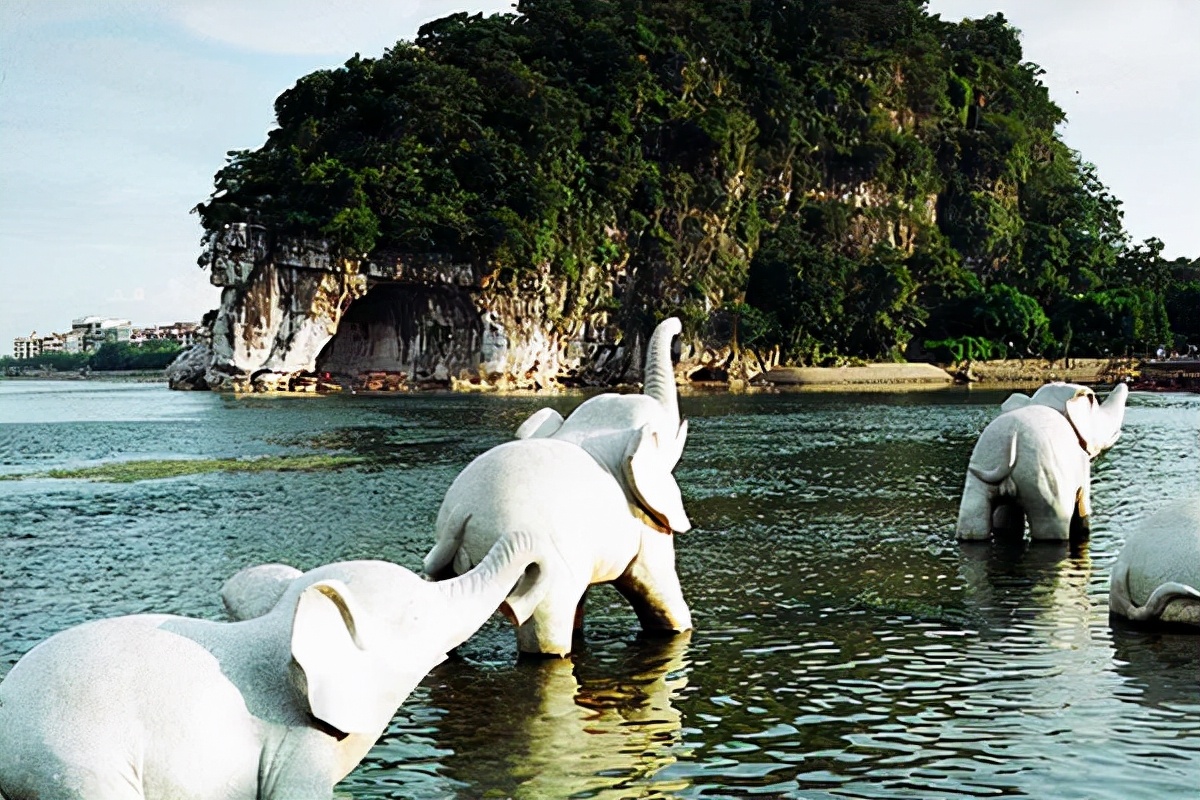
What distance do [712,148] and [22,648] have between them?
83.3m

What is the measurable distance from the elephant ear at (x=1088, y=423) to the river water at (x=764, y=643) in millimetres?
1168

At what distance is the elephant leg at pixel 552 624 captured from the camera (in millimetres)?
9062

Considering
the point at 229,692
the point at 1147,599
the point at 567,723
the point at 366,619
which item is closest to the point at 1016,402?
the point at 1147,599

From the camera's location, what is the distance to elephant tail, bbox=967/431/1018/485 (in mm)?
14407

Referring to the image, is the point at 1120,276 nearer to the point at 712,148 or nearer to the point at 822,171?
the point at 822,171

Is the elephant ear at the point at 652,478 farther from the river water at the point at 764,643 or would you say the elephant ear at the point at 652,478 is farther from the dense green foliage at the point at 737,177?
the dense green foliage at the point at 737,177

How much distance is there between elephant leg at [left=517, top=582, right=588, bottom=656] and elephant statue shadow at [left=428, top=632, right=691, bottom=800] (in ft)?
0.47

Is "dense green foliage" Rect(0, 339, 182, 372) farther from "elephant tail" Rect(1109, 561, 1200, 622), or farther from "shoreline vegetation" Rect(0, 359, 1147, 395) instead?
"elephant tail" Rect(1109, 561, 1200, 622)

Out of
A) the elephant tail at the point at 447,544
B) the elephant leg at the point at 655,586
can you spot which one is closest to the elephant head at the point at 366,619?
the elephant tail at the point at 447,544

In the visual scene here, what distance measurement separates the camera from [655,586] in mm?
10266

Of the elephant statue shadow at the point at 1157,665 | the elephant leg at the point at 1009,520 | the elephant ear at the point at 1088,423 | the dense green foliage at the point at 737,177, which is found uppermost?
the dense green foliage at the point at 737,177

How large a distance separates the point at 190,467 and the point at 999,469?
2050 centimetres

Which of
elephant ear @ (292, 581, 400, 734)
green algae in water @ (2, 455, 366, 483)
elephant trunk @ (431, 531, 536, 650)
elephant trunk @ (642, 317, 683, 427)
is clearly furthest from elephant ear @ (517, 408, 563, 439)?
green algae in water @ (2, 455, 366, 483)

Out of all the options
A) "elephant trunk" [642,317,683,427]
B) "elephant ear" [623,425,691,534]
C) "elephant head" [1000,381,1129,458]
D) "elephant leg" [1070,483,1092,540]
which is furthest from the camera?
"elephant leg" [1070,483,1092,540]
